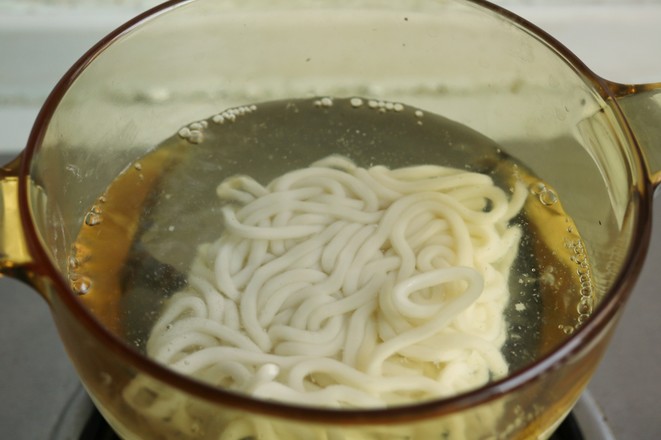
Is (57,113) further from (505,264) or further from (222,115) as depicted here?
(505,264)

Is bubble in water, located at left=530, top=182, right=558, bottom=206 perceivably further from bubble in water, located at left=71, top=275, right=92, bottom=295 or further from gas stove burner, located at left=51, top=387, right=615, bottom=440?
bubble in water, located at left=71, top=275, right=92, bottom=295

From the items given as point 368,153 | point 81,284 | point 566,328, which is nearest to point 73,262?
point 81,284

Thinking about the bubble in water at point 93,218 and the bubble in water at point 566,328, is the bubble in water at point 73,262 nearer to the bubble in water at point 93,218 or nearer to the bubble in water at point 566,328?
the bubble in water at point 93,218

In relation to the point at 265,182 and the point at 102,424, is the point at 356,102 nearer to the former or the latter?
the point at 265,182

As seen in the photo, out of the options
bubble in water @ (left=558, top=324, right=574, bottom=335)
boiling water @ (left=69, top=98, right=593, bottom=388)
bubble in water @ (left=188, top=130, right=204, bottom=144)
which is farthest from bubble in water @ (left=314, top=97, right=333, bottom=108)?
bubble in water @ (left=558, top=324, right=574, bottom=335)

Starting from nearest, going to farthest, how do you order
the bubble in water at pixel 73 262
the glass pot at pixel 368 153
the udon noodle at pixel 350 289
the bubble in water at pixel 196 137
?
the glass pot at pixel 368 153 < the udon noodle at pixel 350 289 < the bubble in water at pixel 73 262 < the bubble in water at pixel 196 137

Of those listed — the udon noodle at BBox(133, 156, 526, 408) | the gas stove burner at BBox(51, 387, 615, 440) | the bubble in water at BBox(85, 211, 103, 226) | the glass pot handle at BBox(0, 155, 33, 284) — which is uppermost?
the glass pot handle at BBox(0, 155, 33, 284)

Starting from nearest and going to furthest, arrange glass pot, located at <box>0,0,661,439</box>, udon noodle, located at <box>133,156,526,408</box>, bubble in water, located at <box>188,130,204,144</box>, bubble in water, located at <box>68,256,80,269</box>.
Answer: glass pot, located at <box>0,0,661,439</box> → udon noodle, located at <box>133,156,526,408</box> → bubble in water, located at <box>68,256,80,269</box> → bubble in water, located at <box>188,130,204,144</box>

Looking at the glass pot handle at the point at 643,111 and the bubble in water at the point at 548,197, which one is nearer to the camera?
the glass pot handle at the point at 643,111

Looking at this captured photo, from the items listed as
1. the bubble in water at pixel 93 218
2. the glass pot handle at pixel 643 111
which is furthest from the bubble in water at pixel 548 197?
the bubble in water at pixel 93 218
